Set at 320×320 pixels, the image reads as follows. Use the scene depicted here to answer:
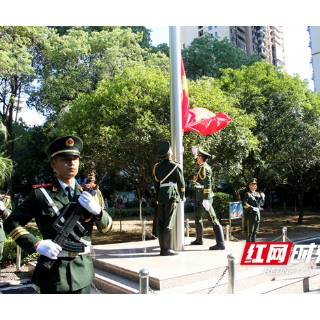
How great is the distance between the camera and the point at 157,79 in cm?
999

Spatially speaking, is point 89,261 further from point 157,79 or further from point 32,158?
point 32,158

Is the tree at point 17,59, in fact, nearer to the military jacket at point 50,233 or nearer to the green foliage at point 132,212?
the green foliage at point 132,212

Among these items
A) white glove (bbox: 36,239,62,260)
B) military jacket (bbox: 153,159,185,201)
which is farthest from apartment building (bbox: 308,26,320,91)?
white glove (bbox: 36,239,62,260)

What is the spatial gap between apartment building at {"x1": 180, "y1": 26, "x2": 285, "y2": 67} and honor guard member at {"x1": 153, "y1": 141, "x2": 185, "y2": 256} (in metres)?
47.0

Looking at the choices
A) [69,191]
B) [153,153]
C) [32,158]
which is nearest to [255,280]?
[69,191]

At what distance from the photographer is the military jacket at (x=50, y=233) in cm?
267

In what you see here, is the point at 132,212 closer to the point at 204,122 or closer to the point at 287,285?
the point at 204,122

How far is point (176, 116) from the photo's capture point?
6828 millimetres

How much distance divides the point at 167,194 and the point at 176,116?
5.88 ft

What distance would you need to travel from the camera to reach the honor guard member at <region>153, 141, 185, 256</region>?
6.00 metres

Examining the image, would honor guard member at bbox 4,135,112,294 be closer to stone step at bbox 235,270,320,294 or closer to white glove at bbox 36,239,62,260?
white glove at bbox 36,239,62,260

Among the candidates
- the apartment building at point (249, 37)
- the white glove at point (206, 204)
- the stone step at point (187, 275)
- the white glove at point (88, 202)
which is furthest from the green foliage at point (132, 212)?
the apartment building at point (249, 37)
